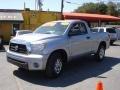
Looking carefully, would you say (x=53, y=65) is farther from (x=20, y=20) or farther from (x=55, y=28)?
(x=20, y=20)

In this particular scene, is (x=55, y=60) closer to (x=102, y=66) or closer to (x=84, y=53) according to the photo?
(x=84, y=53)

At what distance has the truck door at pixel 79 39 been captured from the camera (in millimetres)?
10173

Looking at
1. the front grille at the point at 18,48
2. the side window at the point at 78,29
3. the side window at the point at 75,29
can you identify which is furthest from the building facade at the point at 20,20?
the front grille at the point at 18,48

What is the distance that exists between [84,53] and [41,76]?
232 centimetres

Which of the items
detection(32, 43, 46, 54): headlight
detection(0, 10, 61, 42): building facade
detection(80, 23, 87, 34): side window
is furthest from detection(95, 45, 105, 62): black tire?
detection(0, 10, 61, 42): building facade

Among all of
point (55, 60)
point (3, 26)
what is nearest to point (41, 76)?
point (55, 60)

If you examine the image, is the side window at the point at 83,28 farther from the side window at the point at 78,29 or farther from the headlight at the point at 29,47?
the headlight at the point at 29,47

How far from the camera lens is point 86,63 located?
1223 centimetres

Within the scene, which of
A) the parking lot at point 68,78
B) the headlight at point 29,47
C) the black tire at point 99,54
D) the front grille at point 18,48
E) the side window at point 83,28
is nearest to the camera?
the parking lot at point 68,78

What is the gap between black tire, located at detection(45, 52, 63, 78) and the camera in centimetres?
892

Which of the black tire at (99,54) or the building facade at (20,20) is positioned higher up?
the building facade at (20,20)

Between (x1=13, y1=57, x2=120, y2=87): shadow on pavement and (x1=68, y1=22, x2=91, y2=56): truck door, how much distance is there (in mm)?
697

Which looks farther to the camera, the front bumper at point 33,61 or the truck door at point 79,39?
the truck door at point 79,39

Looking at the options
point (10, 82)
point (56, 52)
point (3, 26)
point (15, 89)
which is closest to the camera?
point (15, 89)
